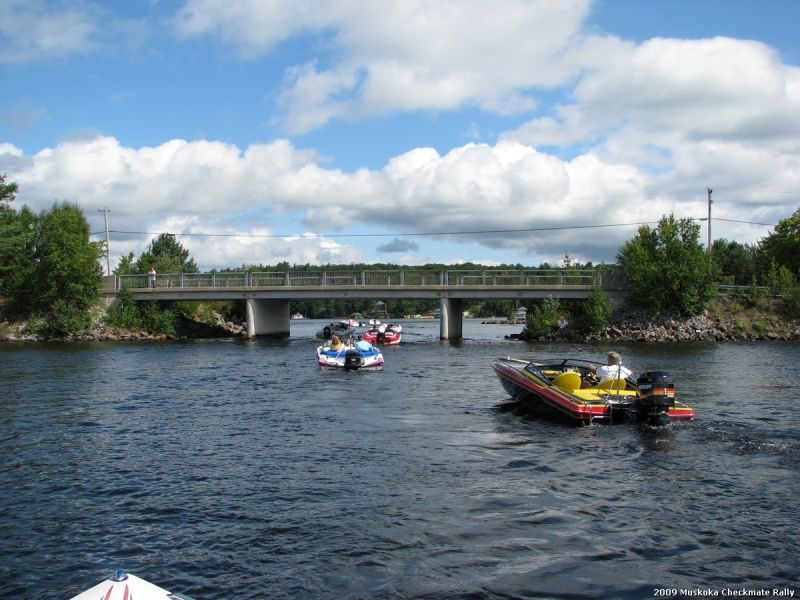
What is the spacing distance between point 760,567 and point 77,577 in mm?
9232

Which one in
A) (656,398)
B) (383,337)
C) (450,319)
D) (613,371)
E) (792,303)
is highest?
(792,303)

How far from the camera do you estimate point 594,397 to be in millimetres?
19469

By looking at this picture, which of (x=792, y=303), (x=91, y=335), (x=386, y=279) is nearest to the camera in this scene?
(x=792, y=303)

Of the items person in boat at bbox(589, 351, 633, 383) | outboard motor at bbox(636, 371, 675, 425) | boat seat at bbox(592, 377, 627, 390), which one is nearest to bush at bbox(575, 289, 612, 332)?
person in boat at bbox(589, 351, 633, 383)

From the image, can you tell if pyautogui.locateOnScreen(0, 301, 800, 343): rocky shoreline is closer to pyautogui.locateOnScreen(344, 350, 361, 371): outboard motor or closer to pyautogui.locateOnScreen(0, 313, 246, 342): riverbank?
pyautogui.locateOnScreen(0, 313, 246, 342): riverbank

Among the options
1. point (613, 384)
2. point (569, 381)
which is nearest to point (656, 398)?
point (613, 384)

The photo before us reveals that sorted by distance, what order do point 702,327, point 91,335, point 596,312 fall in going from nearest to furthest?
point 596,312, point 702,327, point 91,335

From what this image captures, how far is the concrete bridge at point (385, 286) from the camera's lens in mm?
60938

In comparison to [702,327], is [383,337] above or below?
below

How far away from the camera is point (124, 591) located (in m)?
6.36

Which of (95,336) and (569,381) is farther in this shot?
(95,336)

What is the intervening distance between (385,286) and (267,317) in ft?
53.5

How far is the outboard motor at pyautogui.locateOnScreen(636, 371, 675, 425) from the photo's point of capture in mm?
17984

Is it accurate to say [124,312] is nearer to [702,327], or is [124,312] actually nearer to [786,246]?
[702,327]
